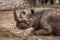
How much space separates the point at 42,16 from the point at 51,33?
0.50 metres

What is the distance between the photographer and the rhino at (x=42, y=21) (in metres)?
5.20

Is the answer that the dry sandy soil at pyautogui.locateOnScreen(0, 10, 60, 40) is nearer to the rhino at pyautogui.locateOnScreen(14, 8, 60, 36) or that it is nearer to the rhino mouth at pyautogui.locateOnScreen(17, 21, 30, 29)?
the rhino at pyautogui.locateOnScreen(14, 8, 60, 36)

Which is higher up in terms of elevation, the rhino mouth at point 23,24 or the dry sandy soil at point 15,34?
the rhino mouth at point 23,24

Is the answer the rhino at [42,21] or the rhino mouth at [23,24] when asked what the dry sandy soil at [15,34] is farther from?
the rhino mouth at [23,24]

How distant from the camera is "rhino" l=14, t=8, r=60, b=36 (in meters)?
5.20

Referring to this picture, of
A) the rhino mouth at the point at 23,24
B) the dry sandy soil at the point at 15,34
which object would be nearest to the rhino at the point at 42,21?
the rhino mouth at the point at 23,24

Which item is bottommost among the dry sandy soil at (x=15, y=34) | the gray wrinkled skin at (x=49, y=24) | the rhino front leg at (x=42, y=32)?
the dry sandy soil at (x=15, y=34)

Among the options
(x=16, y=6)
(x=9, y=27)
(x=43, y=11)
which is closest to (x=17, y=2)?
(x=16, y=6)

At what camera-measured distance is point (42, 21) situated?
17.3ft

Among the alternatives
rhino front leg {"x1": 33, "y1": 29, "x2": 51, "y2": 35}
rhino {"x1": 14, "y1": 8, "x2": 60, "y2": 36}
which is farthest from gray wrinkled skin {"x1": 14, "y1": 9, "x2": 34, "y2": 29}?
rhino front leg {"x1": 33, "y1": 29, "x2": 51, "y2": 35}

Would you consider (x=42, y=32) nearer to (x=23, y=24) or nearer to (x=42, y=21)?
(x=42, y=21)

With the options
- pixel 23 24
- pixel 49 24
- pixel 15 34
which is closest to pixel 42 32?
pixel 49 24

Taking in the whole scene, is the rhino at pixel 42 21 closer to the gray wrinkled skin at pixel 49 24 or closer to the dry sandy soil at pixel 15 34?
the gray wrinkled skin at pixel 49 24

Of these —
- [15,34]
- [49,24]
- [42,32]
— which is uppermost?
[49,24]
